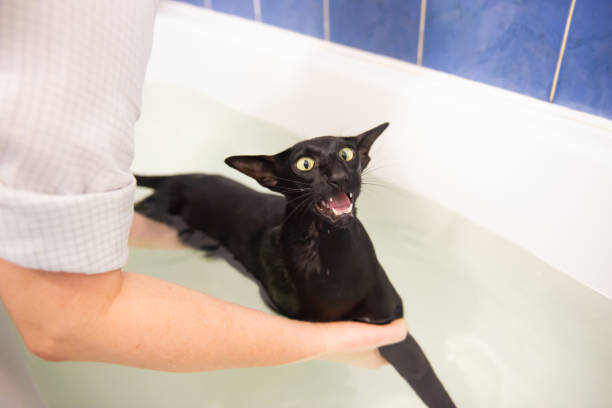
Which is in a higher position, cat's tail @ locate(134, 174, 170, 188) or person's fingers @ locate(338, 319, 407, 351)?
cat's tail @ locate(134, 174, 170, 188)

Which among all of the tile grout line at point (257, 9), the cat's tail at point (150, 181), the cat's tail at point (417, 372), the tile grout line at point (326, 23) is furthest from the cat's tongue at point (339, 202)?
the tile grout line at point (257, 9)

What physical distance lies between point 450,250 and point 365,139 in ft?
1.57

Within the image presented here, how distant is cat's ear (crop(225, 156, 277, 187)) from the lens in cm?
60

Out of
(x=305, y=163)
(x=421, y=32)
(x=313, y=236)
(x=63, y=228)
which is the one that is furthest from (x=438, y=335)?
(x=63, y=228)

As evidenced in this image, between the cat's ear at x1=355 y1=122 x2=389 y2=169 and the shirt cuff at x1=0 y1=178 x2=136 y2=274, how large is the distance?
304 millimetres

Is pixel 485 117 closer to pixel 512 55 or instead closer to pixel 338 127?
pixel 512 55

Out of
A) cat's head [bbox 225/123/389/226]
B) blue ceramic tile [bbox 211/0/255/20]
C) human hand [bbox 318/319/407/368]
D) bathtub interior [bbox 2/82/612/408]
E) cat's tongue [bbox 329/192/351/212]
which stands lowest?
bathtub interior [bbox 2/82/612/408]

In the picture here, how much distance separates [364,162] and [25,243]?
1.37ft

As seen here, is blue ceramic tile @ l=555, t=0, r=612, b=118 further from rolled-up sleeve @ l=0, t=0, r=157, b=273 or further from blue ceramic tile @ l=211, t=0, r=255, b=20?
blue ceramic tile @ l=211, t=0, r=255, b=20

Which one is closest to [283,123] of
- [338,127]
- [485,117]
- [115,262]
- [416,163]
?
[338,127]

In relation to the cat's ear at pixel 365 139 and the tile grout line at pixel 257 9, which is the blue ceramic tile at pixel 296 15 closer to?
the tile grout line at pixel 257 9

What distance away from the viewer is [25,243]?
42 cm

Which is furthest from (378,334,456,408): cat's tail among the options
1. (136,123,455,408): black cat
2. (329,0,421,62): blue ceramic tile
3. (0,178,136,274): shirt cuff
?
(329,0,421,62): blue ceramic tile

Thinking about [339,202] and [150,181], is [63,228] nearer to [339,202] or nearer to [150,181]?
[339,202]
